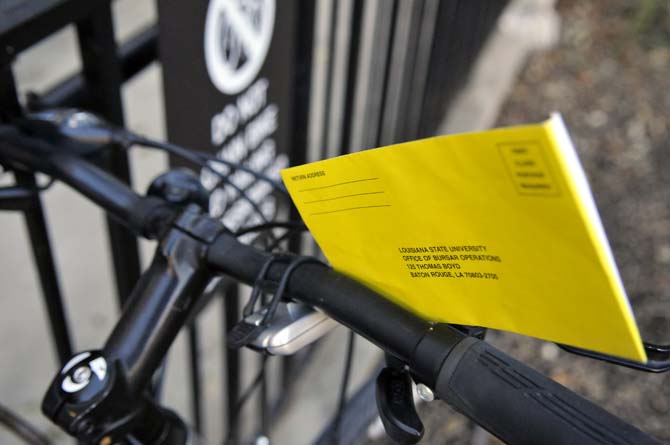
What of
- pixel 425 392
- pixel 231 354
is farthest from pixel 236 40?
pixel 425 392

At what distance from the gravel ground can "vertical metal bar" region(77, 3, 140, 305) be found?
38.6 inches

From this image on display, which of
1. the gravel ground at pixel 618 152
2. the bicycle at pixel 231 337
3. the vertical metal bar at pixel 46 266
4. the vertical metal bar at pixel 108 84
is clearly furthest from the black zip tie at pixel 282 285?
the gravel ground at pixel 618 152

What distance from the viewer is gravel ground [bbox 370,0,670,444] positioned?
246 centimetres

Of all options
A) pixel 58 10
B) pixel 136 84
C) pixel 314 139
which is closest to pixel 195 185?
pixel 58 10

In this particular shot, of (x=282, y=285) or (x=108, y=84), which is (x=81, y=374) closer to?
(x=282, y=285)

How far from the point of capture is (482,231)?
22.5 inches

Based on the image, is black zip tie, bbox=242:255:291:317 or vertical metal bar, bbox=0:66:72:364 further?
vertical metal bar, bbox=0:66:72:364

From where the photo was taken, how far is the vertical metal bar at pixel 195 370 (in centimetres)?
165

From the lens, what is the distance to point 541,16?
4488mm

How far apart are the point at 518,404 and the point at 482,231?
0.51 feet

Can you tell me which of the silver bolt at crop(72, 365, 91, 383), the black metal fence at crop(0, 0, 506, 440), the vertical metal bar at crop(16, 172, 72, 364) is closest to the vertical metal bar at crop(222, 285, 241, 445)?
the black metal fence at crop(0, 0, 506, 440)

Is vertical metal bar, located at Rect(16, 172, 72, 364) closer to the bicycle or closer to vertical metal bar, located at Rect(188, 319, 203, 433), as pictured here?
the bicycle

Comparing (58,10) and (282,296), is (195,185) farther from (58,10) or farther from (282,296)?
(58,10)

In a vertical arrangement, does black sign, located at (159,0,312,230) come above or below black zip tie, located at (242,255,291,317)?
below
